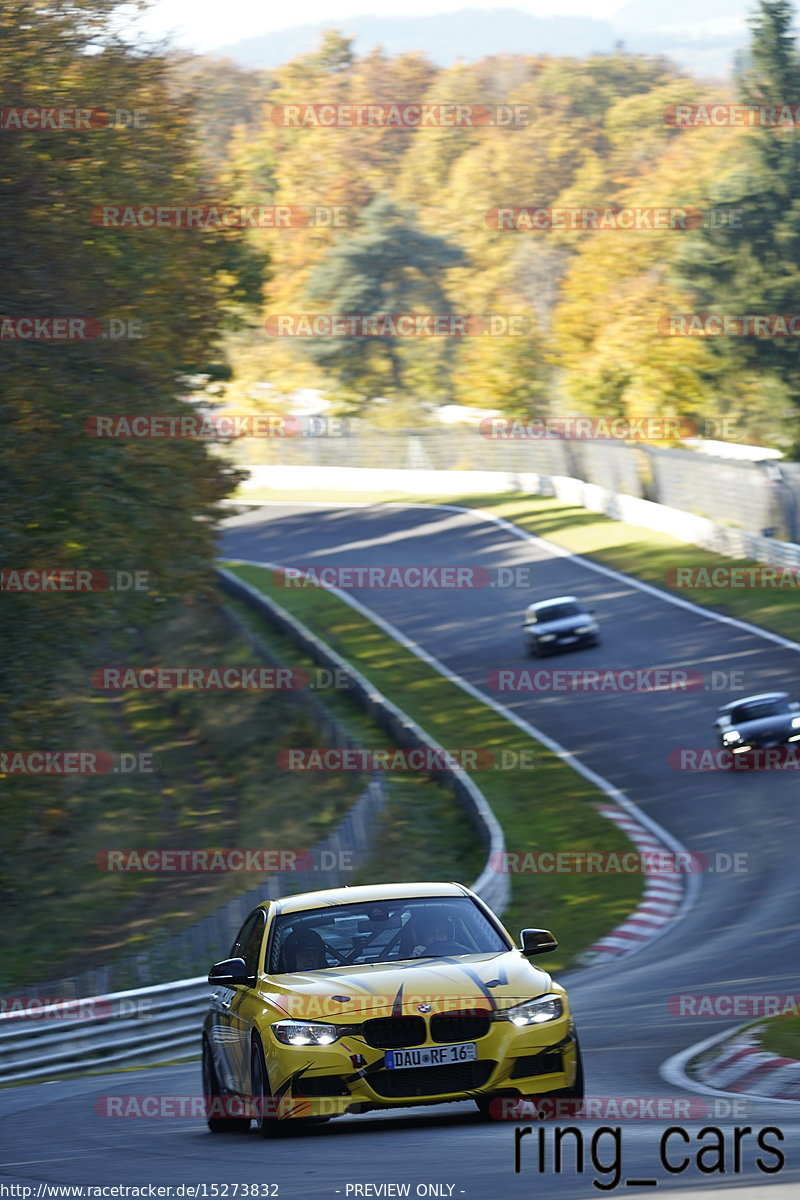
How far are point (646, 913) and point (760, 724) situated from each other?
720cm

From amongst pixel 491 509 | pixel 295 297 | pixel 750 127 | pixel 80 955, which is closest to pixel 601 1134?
pixel 80 955

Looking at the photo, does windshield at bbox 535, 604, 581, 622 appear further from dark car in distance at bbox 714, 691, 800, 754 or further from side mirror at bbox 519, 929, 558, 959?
side mirror at bbox 519, 929, 558, 959

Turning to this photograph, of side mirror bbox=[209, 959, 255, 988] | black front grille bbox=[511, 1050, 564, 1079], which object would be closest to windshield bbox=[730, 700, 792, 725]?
side mirror bbox=[209, 959, 255, 988]

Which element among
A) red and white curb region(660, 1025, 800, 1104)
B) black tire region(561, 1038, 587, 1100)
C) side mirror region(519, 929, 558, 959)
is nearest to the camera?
black tire region(561, 1038, 587, 1100)

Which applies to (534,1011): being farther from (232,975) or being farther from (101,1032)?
(101,1032)

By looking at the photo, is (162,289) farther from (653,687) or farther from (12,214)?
(653,687)

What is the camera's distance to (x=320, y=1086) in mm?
8344

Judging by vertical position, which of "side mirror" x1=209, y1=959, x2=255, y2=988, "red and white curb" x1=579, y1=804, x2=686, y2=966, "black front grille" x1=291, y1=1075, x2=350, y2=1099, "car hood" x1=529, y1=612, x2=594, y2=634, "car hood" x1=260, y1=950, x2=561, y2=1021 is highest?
"car hood" x1=260, y1=950, x2=561, y2=1021

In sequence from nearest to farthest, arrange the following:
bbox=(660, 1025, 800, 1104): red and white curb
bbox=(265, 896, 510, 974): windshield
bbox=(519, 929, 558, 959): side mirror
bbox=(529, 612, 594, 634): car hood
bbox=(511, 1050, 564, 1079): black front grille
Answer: bbox=(511, 1050, 564, 1079): black front grille < bbox=(265, 896, 510, 974): windshield < bbox=(519, 929, 558, 959): side mirror < bbox=(660, 1025, 800, 1104): red and white curb < bbox=(529, 612, 594, 634): car hood

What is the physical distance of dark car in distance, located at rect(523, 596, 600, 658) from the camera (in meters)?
39.7

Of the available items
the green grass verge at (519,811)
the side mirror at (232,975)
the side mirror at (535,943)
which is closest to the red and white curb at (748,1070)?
the side mirror at (535,943)

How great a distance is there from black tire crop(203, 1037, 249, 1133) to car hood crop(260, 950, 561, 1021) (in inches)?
33.1

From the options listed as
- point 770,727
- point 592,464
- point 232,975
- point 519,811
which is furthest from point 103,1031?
point 592,464

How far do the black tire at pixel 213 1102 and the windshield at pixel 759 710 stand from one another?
19285 millimetres
